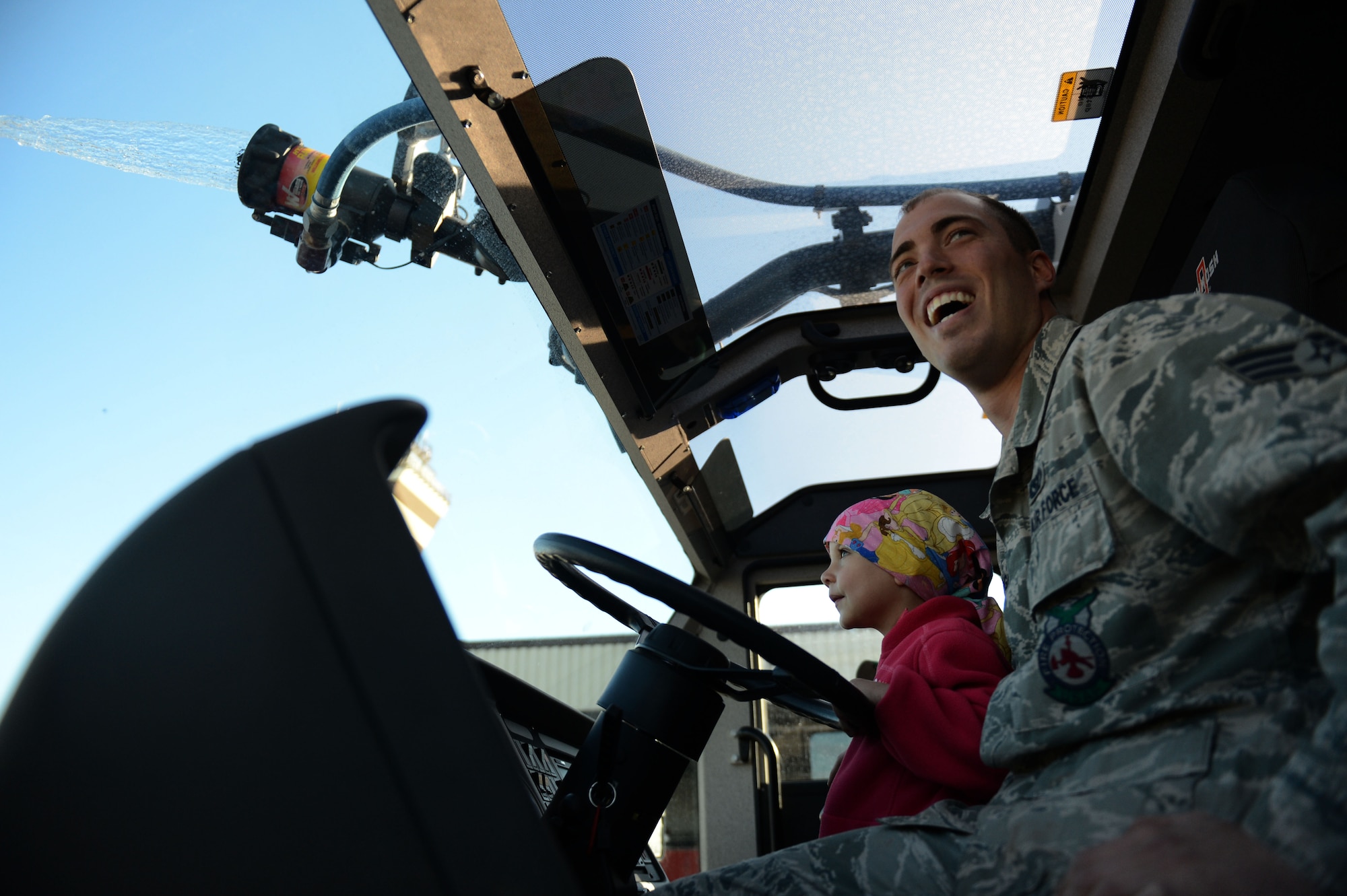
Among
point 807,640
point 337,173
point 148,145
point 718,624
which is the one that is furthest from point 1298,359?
point 807,640

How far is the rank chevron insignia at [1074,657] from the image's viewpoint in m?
0.80

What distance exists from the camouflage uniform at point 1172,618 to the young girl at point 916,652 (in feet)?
0.68

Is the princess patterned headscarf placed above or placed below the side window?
above

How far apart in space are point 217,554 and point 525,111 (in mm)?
1098

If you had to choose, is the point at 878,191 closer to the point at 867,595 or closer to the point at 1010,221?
the point at 1010,221

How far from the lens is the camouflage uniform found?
58cm

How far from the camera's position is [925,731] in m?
1.22

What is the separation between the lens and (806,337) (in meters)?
2.37

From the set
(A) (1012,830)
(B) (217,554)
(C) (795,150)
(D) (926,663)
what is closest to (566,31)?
(C) (795,150)

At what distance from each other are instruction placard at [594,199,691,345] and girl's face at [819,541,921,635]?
0.71 meters

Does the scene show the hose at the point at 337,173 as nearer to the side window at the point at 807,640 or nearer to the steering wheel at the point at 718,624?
the steering wheel at the point at 718,624

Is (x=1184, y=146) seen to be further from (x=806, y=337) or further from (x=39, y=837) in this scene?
(x=39, y=837)

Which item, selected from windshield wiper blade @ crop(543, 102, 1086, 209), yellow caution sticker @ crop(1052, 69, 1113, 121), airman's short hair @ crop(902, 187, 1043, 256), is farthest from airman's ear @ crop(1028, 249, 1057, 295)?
windshield wiper blade @ crop(543, 102, 1086, 209)

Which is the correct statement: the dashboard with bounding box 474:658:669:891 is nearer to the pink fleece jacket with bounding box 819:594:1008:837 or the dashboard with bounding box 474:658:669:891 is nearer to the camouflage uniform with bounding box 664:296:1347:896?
the camouflage uniform with bounding box 664:296:1347:896
